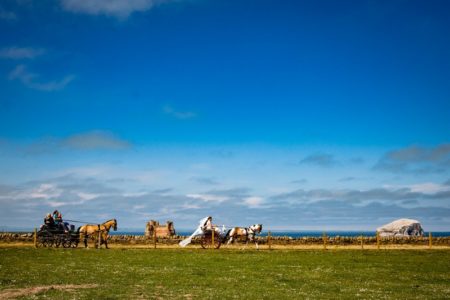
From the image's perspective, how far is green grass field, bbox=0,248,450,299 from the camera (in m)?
19.7

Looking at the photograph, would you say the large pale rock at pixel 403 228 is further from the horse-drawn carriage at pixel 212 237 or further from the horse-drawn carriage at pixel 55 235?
the horse-drawn carriage at pixel 55 235

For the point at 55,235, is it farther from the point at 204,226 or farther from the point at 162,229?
the point at 162,229

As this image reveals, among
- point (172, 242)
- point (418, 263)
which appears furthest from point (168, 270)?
point (172, 242)

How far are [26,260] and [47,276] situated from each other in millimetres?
10630

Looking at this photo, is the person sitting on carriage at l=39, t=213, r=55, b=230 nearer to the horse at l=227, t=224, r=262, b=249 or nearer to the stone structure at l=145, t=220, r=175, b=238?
the horse at l=227, t=224, r=262, b=249

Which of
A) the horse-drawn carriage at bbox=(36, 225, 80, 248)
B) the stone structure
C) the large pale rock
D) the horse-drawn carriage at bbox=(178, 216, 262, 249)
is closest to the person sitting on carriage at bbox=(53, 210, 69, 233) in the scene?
the horse-drawn carriage at bbox=(36, 225, 80, 248)

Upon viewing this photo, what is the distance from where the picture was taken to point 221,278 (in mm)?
24859

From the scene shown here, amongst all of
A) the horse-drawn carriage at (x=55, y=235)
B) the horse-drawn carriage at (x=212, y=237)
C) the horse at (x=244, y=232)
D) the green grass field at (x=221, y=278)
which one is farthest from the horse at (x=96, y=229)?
the green grass field at (x=221, y=278)

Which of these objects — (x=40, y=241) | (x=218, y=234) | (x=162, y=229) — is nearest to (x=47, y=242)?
(x=40, y=241)

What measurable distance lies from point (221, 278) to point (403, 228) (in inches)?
3953

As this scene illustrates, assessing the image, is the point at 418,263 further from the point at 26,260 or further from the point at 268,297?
the point at 26,260

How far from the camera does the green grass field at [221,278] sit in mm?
19703

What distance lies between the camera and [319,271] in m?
29.0

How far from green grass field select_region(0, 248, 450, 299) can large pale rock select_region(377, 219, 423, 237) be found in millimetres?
81282
